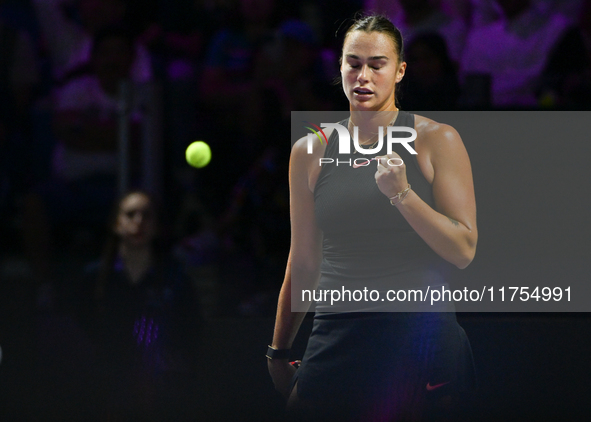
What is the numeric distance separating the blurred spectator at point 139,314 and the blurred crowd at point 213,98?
0.05 meters

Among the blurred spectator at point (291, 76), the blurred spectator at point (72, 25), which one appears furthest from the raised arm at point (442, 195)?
the blurred spectator at point (72, 25)

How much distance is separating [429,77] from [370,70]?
38 cm

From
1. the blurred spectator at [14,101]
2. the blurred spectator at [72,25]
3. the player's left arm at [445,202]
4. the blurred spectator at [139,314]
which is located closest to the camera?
the player's left arm at [445,202]

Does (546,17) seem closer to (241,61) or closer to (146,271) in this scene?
(241,61)

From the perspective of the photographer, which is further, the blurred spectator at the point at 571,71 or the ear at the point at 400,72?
the blurred spectator at the point at 571,71

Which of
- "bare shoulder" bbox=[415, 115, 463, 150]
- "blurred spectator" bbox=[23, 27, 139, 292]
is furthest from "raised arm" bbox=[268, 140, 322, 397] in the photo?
"blurred spectator" bbox=[23, 27, 139, 292]

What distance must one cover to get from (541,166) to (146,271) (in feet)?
3.09

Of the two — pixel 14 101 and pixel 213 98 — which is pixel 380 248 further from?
pixel 14 101

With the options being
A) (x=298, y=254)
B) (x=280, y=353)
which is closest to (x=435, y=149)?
(x=298, y=254)

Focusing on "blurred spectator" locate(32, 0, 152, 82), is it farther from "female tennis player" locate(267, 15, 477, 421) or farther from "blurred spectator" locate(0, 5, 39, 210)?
"female tennis player" locate(267, 15, 477, 421)

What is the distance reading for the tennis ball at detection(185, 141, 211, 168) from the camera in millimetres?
1826

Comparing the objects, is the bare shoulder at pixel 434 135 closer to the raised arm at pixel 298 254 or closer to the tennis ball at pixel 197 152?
the raised arm at pixel 298 254

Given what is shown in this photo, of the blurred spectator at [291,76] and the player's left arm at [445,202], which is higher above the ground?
the blurred spectator at [291,76]

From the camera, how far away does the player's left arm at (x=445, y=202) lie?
3.94 feet
